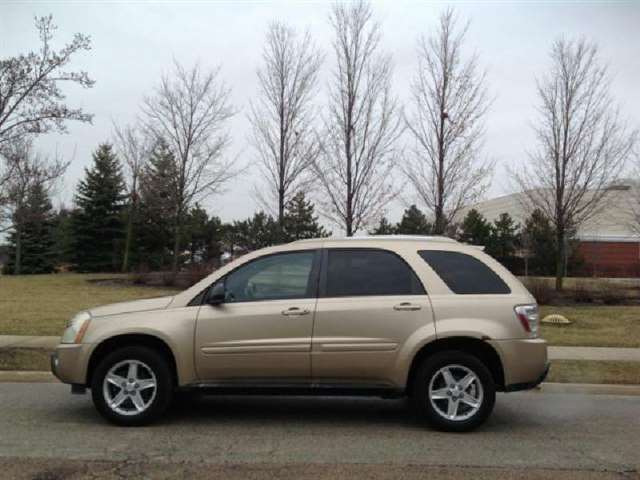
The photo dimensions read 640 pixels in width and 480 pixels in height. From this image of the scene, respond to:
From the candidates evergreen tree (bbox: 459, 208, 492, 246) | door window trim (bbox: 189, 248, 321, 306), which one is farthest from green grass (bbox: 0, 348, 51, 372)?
evergreen tree (bbox: 459, 208, 492, 246)

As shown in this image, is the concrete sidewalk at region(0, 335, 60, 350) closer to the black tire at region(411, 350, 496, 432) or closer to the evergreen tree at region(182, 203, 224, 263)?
the black tire at region(411, 350, 496, 432)

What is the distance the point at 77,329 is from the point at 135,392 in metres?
0.82

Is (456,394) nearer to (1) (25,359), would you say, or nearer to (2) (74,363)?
(2) (74,363)

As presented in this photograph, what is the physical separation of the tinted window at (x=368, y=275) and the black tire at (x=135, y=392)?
1.70 m

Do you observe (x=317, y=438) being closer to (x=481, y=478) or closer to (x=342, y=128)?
(x=481, y=478)

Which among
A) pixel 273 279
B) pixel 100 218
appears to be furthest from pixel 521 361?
pixel 100 218

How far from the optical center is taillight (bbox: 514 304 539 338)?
6.07 metres

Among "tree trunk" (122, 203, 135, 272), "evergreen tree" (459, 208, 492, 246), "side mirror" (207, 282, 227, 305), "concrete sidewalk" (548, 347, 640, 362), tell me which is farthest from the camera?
"evergreen tree" (459, 208, 492, 246)

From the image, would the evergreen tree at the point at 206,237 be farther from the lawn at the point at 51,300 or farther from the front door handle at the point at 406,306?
the front door handle at the point at 406,306

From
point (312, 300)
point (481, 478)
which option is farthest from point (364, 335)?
point (481, 478)

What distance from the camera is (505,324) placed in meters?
6.05

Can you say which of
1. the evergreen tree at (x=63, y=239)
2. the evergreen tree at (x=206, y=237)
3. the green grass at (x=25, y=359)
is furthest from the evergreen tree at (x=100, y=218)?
the green grass at (x=25, y=359)

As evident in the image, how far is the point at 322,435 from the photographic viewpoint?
19.5ft

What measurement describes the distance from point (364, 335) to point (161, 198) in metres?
20.2
